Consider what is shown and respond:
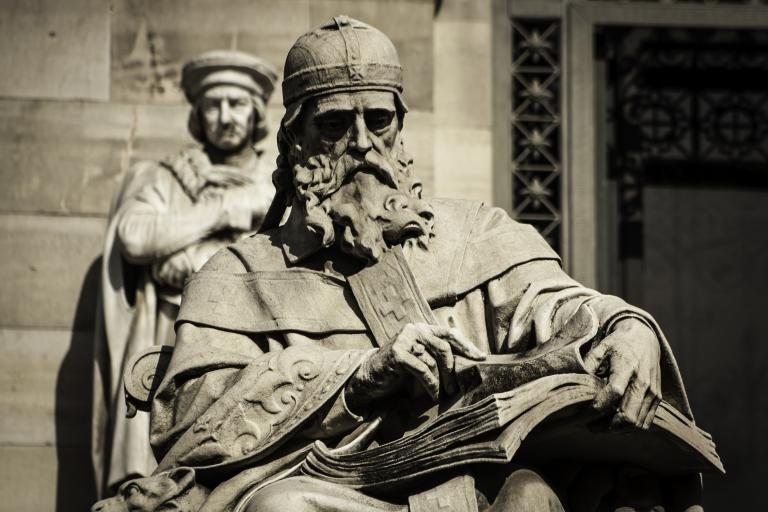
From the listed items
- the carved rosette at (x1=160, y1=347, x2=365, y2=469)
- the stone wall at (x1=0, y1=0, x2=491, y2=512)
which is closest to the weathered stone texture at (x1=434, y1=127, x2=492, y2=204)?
the stone wall at (x1=0, y1=0, x2=491, y2=512)

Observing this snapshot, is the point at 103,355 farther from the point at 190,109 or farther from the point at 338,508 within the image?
the point at 338,508

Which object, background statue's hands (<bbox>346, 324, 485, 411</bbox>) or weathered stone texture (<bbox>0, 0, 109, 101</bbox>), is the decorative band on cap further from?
weathered stone texture (<bbox>0, 0, 109, 101</bbox>)

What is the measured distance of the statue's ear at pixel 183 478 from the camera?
951cm

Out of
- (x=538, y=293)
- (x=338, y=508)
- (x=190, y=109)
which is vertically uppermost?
(x=190, y=109)

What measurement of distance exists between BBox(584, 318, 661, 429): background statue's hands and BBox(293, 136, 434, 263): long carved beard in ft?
3.19

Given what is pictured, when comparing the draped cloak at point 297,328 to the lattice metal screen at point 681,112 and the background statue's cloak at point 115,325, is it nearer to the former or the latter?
the background statue's cloak at point 115,325

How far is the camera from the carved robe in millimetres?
14430

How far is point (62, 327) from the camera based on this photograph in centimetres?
1530

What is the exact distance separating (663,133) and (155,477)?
22.7ft

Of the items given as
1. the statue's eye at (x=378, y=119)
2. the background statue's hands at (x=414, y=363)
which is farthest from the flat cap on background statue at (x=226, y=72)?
the background statue's hands at (x=414, y=363)

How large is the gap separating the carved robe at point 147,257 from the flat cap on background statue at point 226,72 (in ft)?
1.26

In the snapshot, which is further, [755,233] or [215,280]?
[755,233]

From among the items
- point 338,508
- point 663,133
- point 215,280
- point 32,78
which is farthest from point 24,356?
point 338,508

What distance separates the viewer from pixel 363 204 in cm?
1001
